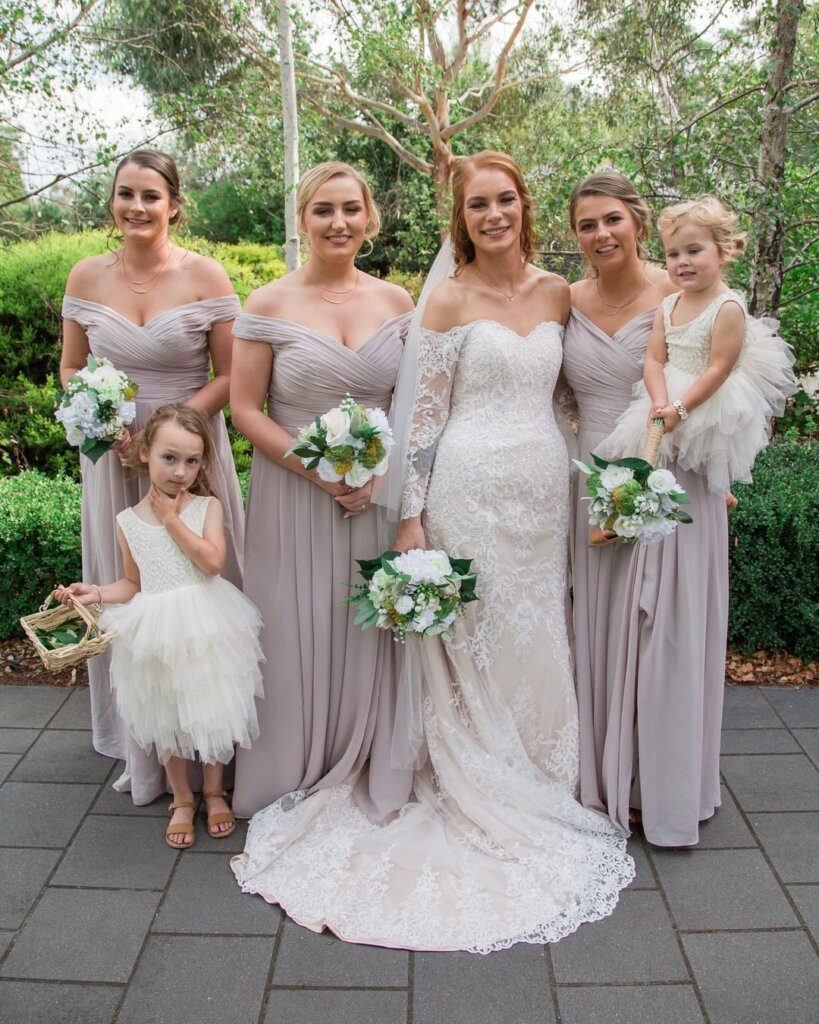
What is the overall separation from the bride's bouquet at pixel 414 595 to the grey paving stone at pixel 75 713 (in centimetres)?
204

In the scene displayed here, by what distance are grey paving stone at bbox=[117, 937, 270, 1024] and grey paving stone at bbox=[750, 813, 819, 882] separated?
6.10 ft

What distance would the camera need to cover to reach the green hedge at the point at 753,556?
4691 mm

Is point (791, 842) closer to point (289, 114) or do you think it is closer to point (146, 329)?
point (146, 329)

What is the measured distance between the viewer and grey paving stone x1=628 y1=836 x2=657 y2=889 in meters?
3.09

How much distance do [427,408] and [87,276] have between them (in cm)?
148

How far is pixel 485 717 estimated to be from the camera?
3.42 metres

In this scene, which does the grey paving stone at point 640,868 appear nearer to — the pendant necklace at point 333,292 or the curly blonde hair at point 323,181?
the pendant necklace at point 333,292

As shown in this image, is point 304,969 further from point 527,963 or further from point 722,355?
point 722,355

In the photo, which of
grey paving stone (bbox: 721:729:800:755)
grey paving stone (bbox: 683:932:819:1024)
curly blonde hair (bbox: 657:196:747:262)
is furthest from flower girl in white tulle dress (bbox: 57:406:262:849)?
grey paving stone (bbox: 721:729:800:755)

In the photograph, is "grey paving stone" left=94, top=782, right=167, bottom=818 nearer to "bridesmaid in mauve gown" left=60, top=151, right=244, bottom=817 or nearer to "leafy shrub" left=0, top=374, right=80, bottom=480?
"bridesmaid in mauve gown" left=60, top=151, right=244, bottom=817

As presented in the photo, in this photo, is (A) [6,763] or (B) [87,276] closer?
(B) [87,276]

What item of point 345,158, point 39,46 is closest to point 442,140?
point 345,158

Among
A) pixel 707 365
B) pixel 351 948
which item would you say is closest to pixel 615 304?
pixel 707 365

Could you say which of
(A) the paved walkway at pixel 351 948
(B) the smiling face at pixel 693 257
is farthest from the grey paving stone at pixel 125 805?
(B) the smiling face at pixel 693 257
